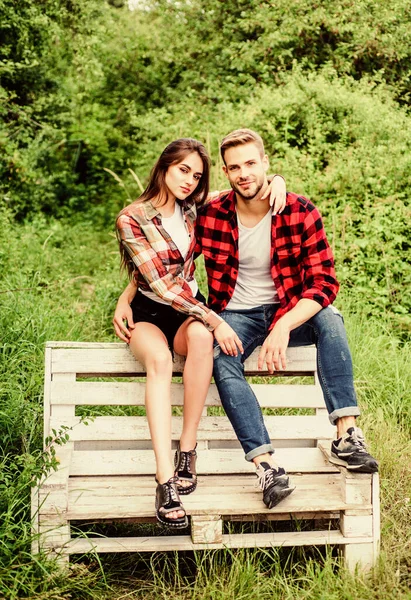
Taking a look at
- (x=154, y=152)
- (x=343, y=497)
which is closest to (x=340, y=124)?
(x=154, y=152)

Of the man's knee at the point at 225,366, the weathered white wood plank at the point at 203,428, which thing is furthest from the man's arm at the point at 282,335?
the weathered white wood plank at the point at 203,428

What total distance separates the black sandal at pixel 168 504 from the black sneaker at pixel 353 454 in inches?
26.9

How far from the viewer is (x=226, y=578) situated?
2.62 m

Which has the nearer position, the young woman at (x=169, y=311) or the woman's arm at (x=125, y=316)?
the young woman at (x=169, y=311)

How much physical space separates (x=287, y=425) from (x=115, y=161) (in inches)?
349

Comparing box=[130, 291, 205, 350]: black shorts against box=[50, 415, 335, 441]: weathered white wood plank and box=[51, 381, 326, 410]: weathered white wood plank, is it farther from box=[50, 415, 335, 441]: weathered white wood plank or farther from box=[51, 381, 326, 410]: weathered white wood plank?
box=[50, 415, 335, 441]: weathered white wood plank

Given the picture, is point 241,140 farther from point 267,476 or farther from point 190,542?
point 190,542

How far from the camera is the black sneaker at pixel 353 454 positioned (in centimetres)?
264

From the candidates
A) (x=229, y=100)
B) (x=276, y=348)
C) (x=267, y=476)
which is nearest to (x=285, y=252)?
(x=276, y=348)

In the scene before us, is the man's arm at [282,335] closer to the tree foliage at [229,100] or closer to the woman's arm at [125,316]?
the woman's arm at [125,316]

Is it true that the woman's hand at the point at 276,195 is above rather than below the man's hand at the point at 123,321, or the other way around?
above

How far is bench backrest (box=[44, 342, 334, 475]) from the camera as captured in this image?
299 cm

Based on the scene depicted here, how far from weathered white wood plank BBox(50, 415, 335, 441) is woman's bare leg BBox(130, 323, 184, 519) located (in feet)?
0.93

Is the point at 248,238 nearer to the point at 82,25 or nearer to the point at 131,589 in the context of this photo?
the point at 131,589
